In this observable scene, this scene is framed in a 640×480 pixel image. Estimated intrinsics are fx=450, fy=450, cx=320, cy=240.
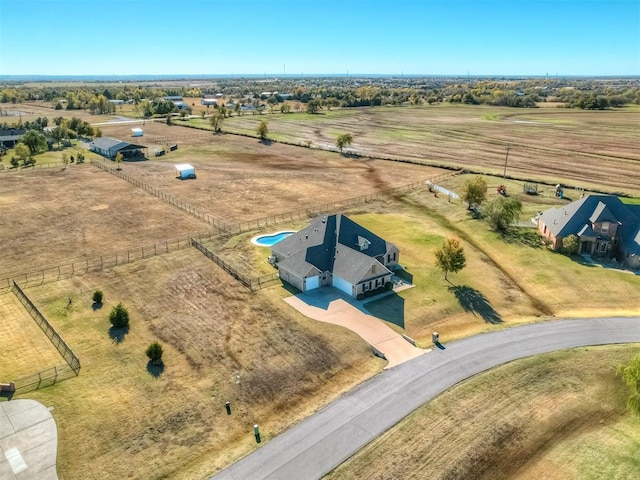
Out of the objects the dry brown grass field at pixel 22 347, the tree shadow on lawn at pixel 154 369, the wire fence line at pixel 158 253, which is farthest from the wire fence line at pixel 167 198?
the tree shadow on lawn at pixel 154 369

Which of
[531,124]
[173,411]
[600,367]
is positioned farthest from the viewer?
[531,124]

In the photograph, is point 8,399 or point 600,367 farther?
point 600,367

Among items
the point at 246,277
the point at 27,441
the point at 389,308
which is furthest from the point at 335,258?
the point at 27,441

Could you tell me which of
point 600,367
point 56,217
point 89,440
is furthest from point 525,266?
point 56,217

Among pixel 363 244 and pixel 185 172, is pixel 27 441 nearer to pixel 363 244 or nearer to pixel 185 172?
pixel 363 244

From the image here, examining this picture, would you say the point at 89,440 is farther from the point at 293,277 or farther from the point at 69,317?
the point at 293,277

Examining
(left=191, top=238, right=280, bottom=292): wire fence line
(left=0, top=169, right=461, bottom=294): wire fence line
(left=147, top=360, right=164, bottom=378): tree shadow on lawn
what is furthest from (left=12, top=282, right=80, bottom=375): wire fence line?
(left=191, top=238, right=280, bottom=292): wire fence line

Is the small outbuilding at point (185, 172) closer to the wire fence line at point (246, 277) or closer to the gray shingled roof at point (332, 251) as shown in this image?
the wire fence line at point (246, 277)
